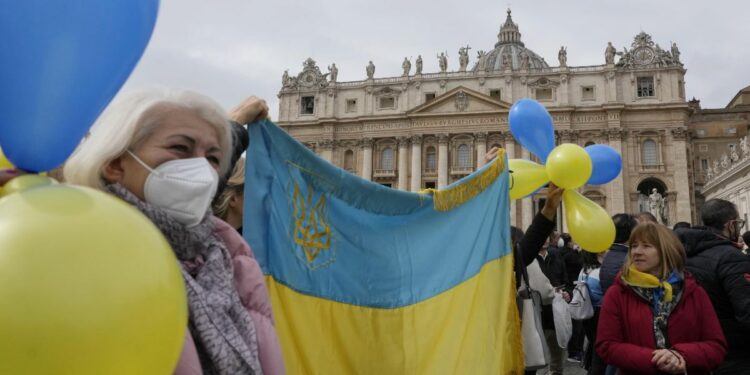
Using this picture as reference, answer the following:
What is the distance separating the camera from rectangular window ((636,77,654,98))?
120 feet

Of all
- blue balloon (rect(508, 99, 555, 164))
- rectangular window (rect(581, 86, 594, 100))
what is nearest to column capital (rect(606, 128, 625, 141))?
rectangular window (rect(581, 86, 594, 100))

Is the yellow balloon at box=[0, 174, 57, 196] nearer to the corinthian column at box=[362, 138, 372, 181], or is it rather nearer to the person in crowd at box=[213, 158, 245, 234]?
the person in crowd at box=[213, 158, 245, 234]

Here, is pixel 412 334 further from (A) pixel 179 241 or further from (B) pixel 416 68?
(B) pixel 416 68

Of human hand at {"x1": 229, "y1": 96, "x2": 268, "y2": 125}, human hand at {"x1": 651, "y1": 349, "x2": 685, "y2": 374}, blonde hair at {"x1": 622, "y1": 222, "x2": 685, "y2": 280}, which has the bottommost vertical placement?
human hand at {"x1": 651, "y1": 349, "x2": 685, "y2": 374}

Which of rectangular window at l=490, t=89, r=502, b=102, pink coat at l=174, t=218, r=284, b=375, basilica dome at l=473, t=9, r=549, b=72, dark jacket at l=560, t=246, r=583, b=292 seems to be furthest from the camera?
basilica dome at l=473, t=9, r=549, b=72

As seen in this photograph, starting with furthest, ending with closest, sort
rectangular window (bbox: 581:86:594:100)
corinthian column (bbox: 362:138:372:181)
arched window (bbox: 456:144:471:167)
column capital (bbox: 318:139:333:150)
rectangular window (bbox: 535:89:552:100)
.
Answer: column capital (bbox: 318:139:333:150) < corinthian column (bbox: 362:138:372:181) < arched window (bbox: 456:144:471:167) < rectangular window (bbox: 535:89:552:100) < rectangular window (bbox: 581:86:594:100)

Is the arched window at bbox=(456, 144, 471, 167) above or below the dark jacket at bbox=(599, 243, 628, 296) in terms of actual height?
above

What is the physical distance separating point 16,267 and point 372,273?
6.62 ft

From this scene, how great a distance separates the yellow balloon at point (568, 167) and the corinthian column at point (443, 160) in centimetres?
3362

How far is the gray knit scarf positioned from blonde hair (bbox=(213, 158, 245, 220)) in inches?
38.1

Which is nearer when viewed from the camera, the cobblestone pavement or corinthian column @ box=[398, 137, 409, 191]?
the cobblestone pavement

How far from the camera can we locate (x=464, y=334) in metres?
3.09

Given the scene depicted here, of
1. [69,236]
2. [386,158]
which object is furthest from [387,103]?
[69,236]

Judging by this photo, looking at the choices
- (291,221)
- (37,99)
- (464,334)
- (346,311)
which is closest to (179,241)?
(37,99)
